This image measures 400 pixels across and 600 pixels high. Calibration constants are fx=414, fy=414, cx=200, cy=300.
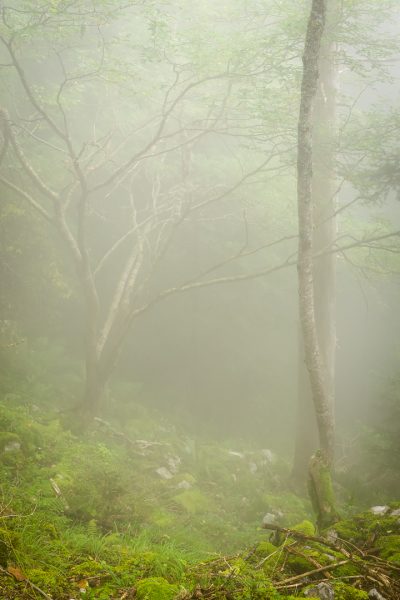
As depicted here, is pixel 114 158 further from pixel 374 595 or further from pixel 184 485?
pixel 374 595

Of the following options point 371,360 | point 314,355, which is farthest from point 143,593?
point 371,360

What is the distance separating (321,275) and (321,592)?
7.77 metres

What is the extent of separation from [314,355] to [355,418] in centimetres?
617

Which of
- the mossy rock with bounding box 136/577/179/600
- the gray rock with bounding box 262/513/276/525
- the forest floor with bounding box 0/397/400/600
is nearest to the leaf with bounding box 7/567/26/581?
the forest floor with bounding box 0/397/400/600

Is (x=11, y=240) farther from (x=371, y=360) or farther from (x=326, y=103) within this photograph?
(x=371, y=360)

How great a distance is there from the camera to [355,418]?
11938mm

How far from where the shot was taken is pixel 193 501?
6734 millimetres

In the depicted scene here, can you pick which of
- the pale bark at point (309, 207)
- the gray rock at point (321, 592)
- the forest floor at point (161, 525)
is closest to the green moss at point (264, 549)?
the forest floor at point (161, 525)

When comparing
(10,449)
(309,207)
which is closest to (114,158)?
(309,207)

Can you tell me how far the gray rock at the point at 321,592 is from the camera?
248cm

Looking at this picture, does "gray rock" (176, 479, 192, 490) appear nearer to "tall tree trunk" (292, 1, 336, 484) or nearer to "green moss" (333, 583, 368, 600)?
"tall tree trunk" (292, 1, 336, 484)

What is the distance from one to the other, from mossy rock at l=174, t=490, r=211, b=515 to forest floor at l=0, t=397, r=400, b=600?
0.9 inches

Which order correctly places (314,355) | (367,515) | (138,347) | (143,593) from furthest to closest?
(138,347)
(314,355)
(367,515)
(143,593)

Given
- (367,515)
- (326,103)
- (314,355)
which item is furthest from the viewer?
(326,103)
